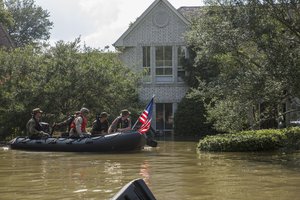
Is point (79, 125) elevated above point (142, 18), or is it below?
below

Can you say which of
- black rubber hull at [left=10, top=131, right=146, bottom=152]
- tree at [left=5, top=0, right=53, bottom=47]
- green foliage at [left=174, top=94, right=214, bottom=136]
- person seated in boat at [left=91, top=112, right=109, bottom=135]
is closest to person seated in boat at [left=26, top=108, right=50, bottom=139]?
black rubber hull at [left=10, top=131, right=146, bottom=152]

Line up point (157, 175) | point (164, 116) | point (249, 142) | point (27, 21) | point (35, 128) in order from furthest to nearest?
1. point (27, 21)
2. point (164, 116)
3. point (35, 128)
4. point (249, 142)
5. point (157, 175)

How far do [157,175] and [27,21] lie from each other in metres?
62.9

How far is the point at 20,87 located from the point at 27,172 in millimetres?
11690

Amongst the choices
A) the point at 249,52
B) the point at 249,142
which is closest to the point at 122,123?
the point at 249,142

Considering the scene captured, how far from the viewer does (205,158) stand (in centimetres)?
1662

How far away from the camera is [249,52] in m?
17.4

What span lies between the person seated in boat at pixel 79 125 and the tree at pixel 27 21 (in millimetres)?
52145

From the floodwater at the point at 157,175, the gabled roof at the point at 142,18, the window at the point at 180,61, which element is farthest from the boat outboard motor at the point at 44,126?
the gabled roof at the point at 142,18

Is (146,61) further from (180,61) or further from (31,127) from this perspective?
(31,127)

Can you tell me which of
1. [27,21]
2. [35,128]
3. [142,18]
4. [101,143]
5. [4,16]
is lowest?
[101,143]

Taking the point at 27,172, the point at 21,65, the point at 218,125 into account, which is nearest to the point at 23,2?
the point at 21,65

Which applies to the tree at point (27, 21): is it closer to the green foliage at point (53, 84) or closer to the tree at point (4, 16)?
the tree at point (4, 16)

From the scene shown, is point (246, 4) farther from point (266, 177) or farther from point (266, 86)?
point (266, 177)
